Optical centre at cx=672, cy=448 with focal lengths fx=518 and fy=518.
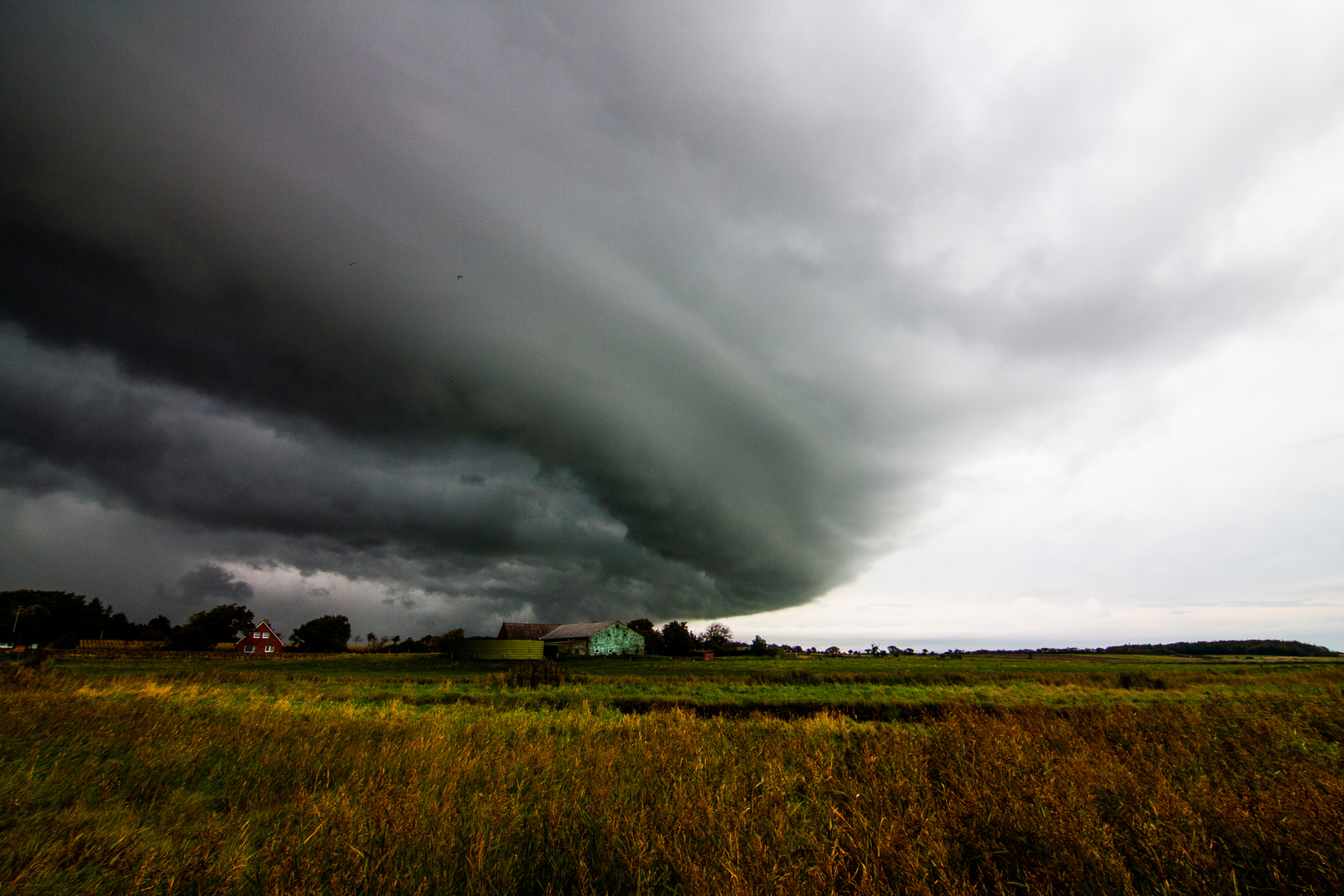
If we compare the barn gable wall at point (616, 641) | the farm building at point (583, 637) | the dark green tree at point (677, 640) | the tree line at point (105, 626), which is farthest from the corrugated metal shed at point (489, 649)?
the tree line at point (105, 626)

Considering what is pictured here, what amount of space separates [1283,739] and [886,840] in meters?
17.1

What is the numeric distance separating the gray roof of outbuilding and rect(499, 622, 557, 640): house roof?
1.91 m

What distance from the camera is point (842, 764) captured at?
9.88m

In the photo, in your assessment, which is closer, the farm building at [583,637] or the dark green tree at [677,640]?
the farm building at [583,637]

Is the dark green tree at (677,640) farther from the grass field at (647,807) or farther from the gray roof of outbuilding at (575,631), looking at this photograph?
the grass field at (647,807)

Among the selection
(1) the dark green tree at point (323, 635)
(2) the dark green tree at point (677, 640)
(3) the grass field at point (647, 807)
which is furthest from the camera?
(1) the dark green tree at point (323, 635)

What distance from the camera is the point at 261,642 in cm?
9512

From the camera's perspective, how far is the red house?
304 ft

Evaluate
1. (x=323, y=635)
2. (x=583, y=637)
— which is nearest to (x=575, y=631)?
(x=583, y=637)

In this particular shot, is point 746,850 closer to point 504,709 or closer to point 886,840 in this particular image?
point 886,840

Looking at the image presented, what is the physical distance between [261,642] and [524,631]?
153 feet

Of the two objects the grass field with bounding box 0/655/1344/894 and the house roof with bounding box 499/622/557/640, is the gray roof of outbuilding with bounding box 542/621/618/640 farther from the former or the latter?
the grass field with bounding box 0/655/1344/894

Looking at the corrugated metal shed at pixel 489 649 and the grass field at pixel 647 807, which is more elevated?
the grass field at pixel 647 807

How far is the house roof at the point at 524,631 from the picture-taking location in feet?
356
